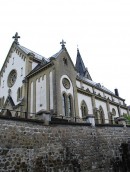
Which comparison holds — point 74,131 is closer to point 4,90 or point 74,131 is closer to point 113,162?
point 113,162

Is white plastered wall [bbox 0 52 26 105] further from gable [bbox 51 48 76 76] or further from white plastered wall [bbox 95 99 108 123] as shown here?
white plastered wall [bbox 95 99 108 123]

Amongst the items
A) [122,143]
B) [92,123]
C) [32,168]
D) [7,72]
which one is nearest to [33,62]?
[7,72]

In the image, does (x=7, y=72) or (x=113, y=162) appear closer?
(x=113, y=162)

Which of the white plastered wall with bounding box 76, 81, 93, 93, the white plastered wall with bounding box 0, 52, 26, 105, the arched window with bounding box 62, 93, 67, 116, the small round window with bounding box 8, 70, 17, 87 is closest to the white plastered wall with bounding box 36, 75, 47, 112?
the arched window with bounding box 62, 93, 67, 116

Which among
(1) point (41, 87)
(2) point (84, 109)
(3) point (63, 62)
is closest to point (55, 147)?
(1) point (41, 87)

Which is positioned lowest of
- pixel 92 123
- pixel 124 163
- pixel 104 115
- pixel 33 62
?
pixel 124 163

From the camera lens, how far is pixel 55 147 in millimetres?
11797

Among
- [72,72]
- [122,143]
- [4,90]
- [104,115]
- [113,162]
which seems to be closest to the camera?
[113,162]

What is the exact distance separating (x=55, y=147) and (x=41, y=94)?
1080 centimetres

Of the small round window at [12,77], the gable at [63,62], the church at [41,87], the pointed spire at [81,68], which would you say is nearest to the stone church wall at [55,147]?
the church at [41,87]

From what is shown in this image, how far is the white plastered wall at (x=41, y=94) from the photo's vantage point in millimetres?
21094

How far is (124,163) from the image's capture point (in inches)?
611

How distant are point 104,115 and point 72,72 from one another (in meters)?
11.5

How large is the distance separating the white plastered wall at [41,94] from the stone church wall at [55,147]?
7949 millimetres
